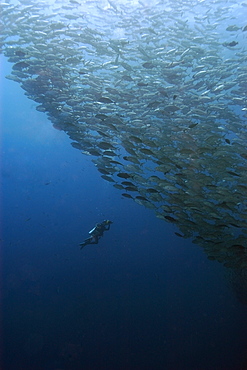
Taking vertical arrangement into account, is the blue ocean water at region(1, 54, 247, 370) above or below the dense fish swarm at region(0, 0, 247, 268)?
below

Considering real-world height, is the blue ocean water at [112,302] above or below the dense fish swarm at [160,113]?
below

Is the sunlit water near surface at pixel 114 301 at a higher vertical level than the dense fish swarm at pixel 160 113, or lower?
lower

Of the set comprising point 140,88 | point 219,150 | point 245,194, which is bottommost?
point 245,194

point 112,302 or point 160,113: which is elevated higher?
point 160,113

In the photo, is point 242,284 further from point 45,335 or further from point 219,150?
point 45,335

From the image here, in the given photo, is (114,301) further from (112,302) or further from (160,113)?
(160,113)

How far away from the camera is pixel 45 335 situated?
857 centimetres

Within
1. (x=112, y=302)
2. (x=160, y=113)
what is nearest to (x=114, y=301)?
(x=112, y=302)

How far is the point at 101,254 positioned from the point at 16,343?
16.5ft

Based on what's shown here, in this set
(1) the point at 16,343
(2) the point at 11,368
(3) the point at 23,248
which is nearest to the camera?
(2) the point at 11,368

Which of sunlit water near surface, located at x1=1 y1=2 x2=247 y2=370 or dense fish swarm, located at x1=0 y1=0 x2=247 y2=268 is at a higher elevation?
dense fish swarm, located at x1=0 y1=0 x2=247 y2=268

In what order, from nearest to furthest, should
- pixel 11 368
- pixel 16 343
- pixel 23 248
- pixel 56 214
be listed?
pixel 11 368, pixel 16 343, pixel 23 248, pixel 56 214

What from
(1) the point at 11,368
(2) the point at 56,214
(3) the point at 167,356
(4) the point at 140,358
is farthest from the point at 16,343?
(2) the point at 56,214

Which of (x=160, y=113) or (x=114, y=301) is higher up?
(x=160, y=113)
